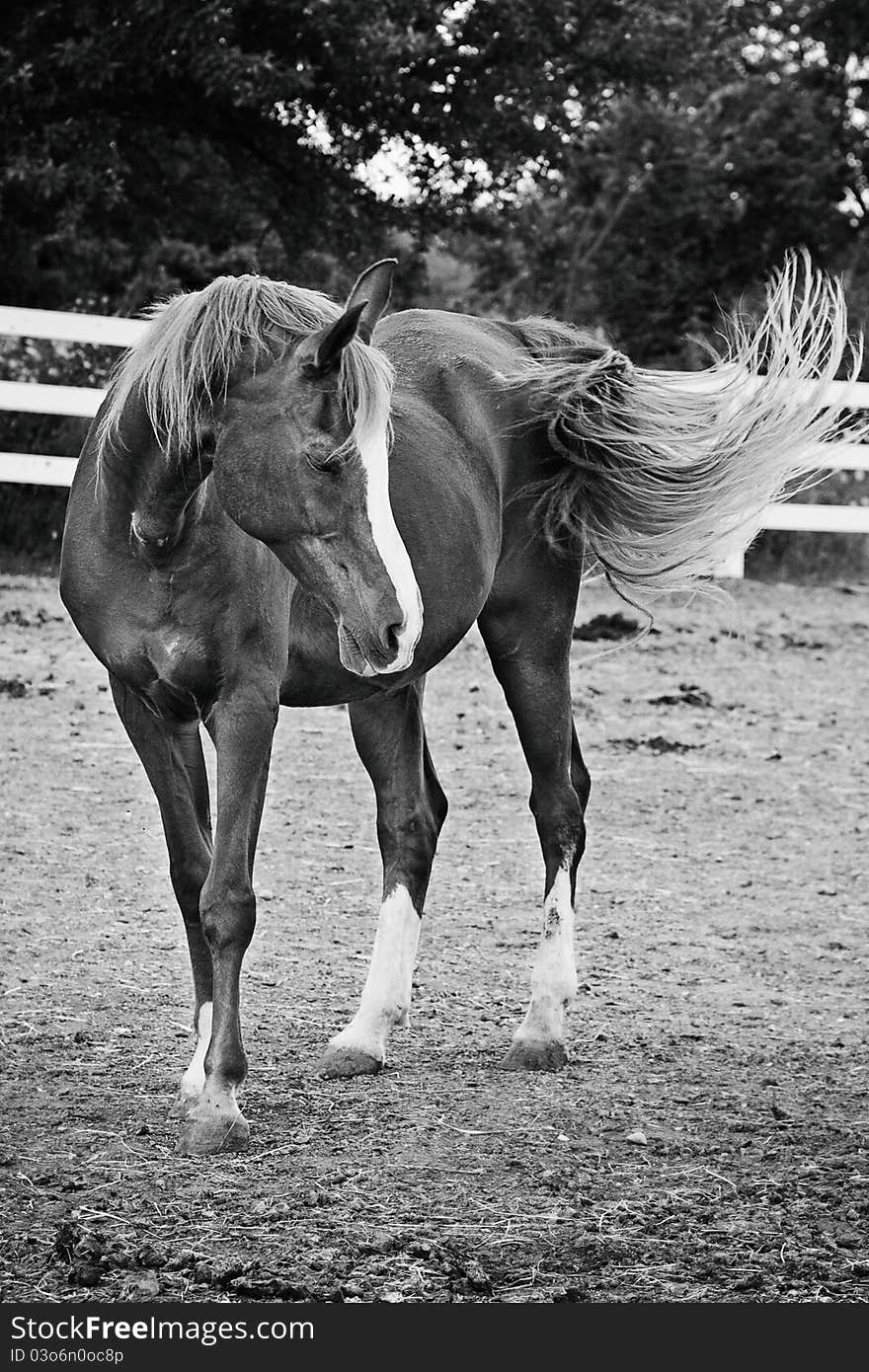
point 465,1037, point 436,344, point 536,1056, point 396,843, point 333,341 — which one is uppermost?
point 333,341

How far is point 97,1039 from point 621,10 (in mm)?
11151

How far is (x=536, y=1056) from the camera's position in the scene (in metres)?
4.22

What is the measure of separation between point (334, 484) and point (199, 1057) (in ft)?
4.82

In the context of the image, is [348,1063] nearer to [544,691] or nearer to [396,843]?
[396,843]

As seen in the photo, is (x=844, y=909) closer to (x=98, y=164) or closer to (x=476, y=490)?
(x=476, y=490)

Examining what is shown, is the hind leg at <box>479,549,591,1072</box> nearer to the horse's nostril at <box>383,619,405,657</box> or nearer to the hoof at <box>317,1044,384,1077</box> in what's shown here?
the hoof at <box>317,1044,384,1077</box>

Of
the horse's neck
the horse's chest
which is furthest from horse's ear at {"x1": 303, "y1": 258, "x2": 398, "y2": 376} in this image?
the horse's chest

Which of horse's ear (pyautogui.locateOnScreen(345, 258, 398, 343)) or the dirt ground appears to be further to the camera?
horse's ear (pyautogui.locateOnScreen(345, 258, 398, 343))

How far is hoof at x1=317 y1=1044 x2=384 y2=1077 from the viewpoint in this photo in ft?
13.4

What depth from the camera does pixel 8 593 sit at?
403 inches

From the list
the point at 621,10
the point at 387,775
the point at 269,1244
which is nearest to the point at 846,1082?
the point at 387,775

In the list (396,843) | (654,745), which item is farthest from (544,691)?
(654,745)

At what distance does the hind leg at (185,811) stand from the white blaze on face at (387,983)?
0.47 metres

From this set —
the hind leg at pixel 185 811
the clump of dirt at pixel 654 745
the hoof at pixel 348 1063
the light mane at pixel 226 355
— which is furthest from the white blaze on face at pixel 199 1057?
the clump of dirt at pixel 654 745
